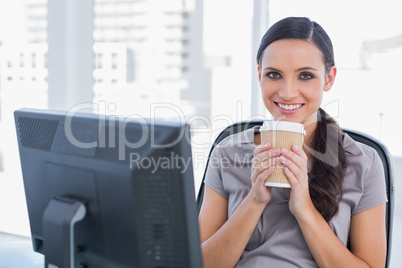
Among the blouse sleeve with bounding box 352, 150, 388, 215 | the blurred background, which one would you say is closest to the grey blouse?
the blouse sleeve with bounding box 352, 150, 388, 215

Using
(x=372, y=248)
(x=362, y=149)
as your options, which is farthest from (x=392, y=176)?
(x=372, y=248)

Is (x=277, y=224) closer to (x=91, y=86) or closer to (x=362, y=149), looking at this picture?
(x=362, y=149)

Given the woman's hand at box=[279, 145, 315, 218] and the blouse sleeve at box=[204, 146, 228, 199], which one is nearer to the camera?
the woman's hand at box=[279, 145, 315, 218]

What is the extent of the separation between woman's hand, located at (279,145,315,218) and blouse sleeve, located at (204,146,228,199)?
279 millimetres

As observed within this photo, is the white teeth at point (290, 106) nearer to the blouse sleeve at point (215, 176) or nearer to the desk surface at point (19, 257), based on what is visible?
the blouse sleeve at point (215, 176)

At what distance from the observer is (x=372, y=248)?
1.19 metres

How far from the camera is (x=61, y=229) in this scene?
30.3 inches

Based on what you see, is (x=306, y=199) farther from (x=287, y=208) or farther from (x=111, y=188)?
(x=111, y=188)

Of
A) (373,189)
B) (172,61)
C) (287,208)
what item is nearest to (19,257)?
(287,208)

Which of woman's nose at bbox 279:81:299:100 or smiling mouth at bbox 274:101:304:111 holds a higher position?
woman's nose at bbox 279:81:299:100

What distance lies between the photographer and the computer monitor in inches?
26.9

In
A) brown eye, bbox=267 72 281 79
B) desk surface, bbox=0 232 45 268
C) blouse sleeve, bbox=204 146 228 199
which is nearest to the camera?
brown eye, bbox=267 72 281 79

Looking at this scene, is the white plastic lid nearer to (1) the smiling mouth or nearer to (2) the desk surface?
(1) the smiling mouth

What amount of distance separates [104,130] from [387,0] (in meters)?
1.86
